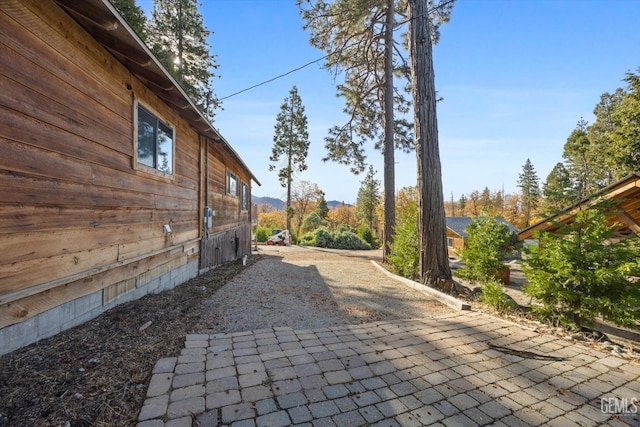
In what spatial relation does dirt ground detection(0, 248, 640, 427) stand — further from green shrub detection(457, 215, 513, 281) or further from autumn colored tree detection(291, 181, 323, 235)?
autumn colored tree detection(291, 181, 323, 235)

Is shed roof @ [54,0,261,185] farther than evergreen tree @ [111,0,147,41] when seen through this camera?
No

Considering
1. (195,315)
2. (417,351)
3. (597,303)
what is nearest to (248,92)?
(195,315)

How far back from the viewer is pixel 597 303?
335 centimetres

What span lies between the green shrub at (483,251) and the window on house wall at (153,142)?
626 centimetres

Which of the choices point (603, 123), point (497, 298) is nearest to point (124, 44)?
point (497, 298)

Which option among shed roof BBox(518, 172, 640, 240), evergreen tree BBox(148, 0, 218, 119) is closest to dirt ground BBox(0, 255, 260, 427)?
shed roof BBox(518, 172, 640, 240)

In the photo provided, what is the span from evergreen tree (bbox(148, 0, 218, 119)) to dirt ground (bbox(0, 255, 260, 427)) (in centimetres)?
1403

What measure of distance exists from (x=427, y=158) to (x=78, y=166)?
606 cm

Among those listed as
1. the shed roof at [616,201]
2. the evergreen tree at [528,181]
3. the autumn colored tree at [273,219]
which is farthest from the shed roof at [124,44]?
the evergreen tree at [528,181]

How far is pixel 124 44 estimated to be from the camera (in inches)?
127

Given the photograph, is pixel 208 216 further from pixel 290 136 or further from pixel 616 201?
pixel 290 136

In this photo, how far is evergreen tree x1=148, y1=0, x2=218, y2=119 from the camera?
15273 mm

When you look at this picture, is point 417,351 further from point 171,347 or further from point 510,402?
point 171,347

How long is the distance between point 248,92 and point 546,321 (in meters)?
8.90
